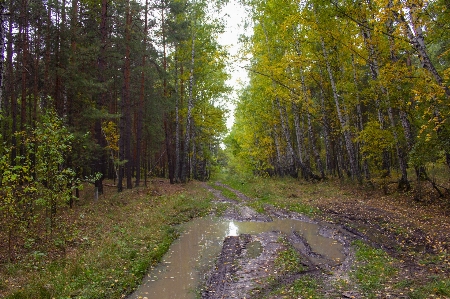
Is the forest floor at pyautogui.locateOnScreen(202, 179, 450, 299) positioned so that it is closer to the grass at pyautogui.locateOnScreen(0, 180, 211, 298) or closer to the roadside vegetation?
the roadside vegetation

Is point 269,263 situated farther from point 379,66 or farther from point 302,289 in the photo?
point 379,66

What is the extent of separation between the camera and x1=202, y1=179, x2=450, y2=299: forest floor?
6262 millimetres

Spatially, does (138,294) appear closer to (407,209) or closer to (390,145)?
(407,209)

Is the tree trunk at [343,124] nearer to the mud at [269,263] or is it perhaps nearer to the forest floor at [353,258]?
the forest floor at [353,258]

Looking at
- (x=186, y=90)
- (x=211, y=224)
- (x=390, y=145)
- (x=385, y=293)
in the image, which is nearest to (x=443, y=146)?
(x=390, y=145)

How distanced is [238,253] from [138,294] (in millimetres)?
3340

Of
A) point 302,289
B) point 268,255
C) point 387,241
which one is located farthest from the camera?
point 387,241

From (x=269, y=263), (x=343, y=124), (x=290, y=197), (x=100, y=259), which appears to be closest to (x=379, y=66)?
(x=343, y=124)

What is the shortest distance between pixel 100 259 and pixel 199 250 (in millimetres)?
3039

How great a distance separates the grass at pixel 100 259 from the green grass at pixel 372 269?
16.2 ft

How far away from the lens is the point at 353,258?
8.29 meters

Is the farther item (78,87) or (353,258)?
(78,87)

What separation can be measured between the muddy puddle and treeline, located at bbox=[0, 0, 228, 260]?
337 centimetres

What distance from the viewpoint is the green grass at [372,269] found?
629 cm
